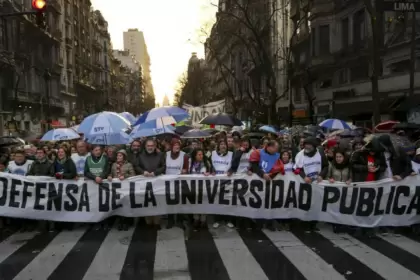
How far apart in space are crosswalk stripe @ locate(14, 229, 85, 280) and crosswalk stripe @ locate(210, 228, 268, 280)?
93.2 inches

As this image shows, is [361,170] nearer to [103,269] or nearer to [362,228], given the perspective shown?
[362,228]

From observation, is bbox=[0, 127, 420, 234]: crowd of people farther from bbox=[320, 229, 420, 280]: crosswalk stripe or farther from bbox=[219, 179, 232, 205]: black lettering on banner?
bbox=[320, 229, 420, 280]: crosswalk stripe

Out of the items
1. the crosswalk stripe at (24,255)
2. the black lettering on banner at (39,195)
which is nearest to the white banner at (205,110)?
the black lettering on banner at (39,195)

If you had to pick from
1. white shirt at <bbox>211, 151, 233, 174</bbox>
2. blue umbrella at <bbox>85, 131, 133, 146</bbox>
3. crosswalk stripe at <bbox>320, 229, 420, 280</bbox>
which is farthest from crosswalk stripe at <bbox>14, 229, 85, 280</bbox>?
crosswalk stripe at <bbox>320, 229, 420, 280</bbox>

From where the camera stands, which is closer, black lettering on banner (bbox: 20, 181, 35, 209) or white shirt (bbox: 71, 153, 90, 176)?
black lettering on banner (bbox: 20, 181, 35, 209)

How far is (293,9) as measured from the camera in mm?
37438

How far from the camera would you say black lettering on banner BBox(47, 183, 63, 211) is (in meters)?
7.88

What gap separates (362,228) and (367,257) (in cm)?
144

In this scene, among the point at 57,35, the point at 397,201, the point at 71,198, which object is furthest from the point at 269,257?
the point at 57,35

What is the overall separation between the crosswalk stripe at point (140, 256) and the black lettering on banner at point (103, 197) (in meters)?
0.70

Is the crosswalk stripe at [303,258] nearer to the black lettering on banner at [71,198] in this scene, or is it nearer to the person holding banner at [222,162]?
the person holding banner at [222,162]

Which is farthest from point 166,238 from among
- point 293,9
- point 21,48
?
point 21,48

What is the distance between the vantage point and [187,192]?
26.4 ft

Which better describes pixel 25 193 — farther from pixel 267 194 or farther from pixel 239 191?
pixel 267 194
